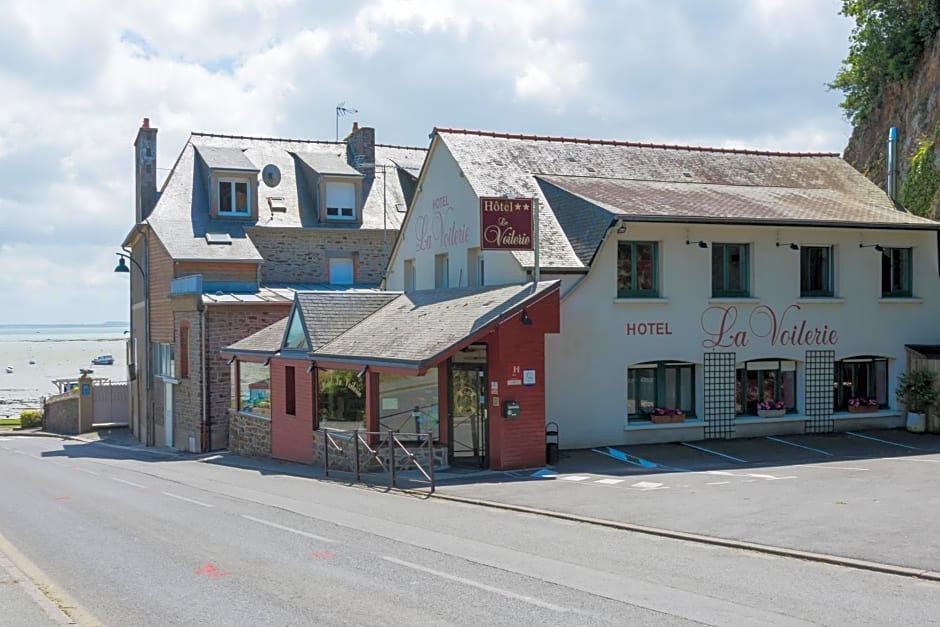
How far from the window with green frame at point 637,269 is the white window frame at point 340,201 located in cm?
1919

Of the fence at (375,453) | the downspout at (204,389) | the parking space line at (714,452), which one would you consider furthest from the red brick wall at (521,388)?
the downspout at (204,389)

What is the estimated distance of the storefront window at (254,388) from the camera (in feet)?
89.2

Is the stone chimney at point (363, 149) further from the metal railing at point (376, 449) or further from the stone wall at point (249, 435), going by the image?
the metal railing at point (376, 449)

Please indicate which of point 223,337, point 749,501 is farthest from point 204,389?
point 749,501

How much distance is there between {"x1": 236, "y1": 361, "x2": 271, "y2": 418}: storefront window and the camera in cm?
2720

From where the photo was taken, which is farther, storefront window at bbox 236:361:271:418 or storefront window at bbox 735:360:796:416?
storefront window at bbox 236:361:271:418

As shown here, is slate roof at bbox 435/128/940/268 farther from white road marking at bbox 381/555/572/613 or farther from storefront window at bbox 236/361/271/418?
white road marking at bbox 381/555/572/613

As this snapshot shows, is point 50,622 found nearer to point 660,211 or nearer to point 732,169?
point 660,211

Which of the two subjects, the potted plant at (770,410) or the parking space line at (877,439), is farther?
the potted plant at (770,410)

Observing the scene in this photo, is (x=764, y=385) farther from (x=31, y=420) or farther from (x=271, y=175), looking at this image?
(x=31, y=420)

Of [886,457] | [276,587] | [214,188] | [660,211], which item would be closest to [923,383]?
[886,457]

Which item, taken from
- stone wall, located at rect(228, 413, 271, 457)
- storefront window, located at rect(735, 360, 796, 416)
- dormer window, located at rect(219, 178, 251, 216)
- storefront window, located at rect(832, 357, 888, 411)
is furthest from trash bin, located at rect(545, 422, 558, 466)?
dormer window, located at rect(219, 178, 251, 216)

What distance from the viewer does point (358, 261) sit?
129 feet

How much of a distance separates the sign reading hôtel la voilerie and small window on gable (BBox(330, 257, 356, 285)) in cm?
1927
